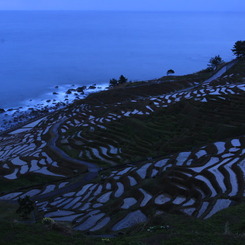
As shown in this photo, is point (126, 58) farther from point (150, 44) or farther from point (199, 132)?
point (199, 132)

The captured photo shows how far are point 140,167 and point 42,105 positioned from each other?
49.1m

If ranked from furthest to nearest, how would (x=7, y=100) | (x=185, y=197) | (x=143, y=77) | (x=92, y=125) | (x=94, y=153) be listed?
1. (x=143, y=77)
2. (x=7, y=100)
3. (x=92, y=125)
4. (x=94, y=153)
5. (x=185, y=197)

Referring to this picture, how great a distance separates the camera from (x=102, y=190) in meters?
24.5

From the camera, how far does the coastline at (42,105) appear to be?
6002 cm

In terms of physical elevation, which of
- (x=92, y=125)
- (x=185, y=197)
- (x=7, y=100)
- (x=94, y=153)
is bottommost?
(x=185, y=197)

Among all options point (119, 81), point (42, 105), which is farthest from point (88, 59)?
point (42, 105)

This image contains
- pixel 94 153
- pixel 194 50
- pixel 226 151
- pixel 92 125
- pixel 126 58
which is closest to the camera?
pixel 226 151

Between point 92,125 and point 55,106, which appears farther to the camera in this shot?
point 55,106

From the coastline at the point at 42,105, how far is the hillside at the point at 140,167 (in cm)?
966

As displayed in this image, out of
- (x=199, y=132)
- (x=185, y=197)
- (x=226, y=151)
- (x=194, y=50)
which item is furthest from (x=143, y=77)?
(x=185, y=197)

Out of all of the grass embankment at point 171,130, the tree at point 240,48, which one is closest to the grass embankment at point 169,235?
the grass embankment at point 171,130

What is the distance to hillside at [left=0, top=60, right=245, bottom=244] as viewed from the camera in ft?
60.7

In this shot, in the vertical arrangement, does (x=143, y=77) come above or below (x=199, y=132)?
above

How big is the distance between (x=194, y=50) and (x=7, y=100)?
88.4 meters
